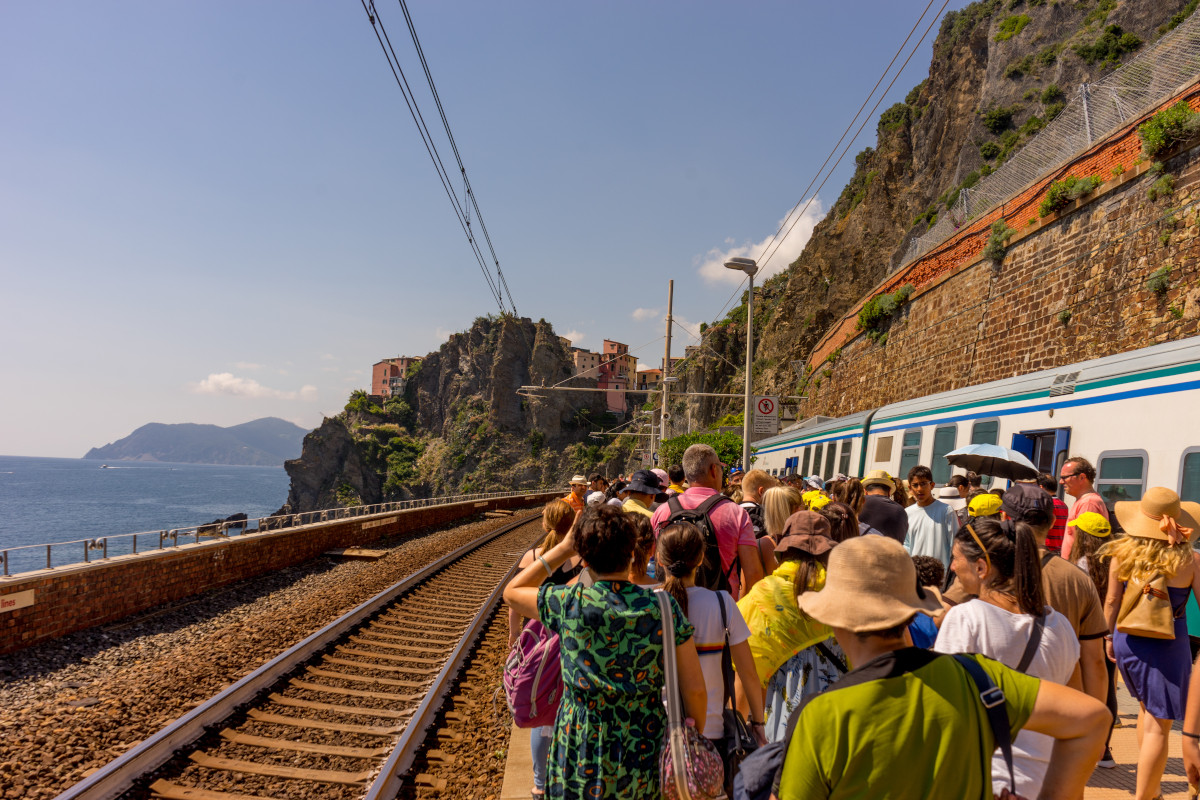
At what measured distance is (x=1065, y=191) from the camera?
1570cm

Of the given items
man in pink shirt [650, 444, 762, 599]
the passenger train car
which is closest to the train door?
the passenger train car

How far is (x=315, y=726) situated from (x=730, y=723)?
4434mm

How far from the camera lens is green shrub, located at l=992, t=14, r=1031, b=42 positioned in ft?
123

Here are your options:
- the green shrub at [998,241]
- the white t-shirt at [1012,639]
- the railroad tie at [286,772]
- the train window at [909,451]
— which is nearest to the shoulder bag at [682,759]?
the white t-shirt at [1012,639]

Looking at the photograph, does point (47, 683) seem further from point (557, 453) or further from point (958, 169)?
point (557, 453)

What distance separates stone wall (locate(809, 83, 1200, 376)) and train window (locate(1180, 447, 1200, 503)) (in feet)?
27.8

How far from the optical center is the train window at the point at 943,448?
453 inches

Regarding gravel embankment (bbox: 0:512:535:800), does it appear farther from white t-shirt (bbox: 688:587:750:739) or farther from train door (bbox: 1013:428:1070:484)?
train door (bbox: 1013:428:1070:484)

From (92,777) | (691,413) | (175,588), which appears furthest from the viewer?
(691,413)

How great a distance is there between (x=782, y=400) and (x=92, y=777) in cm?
3815

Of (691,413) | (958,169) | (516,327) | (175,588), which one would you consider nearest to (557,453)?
(516,327)

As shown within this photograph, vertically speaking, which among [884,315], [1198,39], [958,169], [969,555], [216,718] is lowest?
[216,718]

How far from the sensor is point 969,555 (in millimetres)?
3061

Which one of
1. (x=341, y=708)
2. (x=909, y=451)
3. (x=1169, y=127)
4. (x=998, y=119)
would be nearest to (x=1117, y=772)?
(x=341, y=708)
